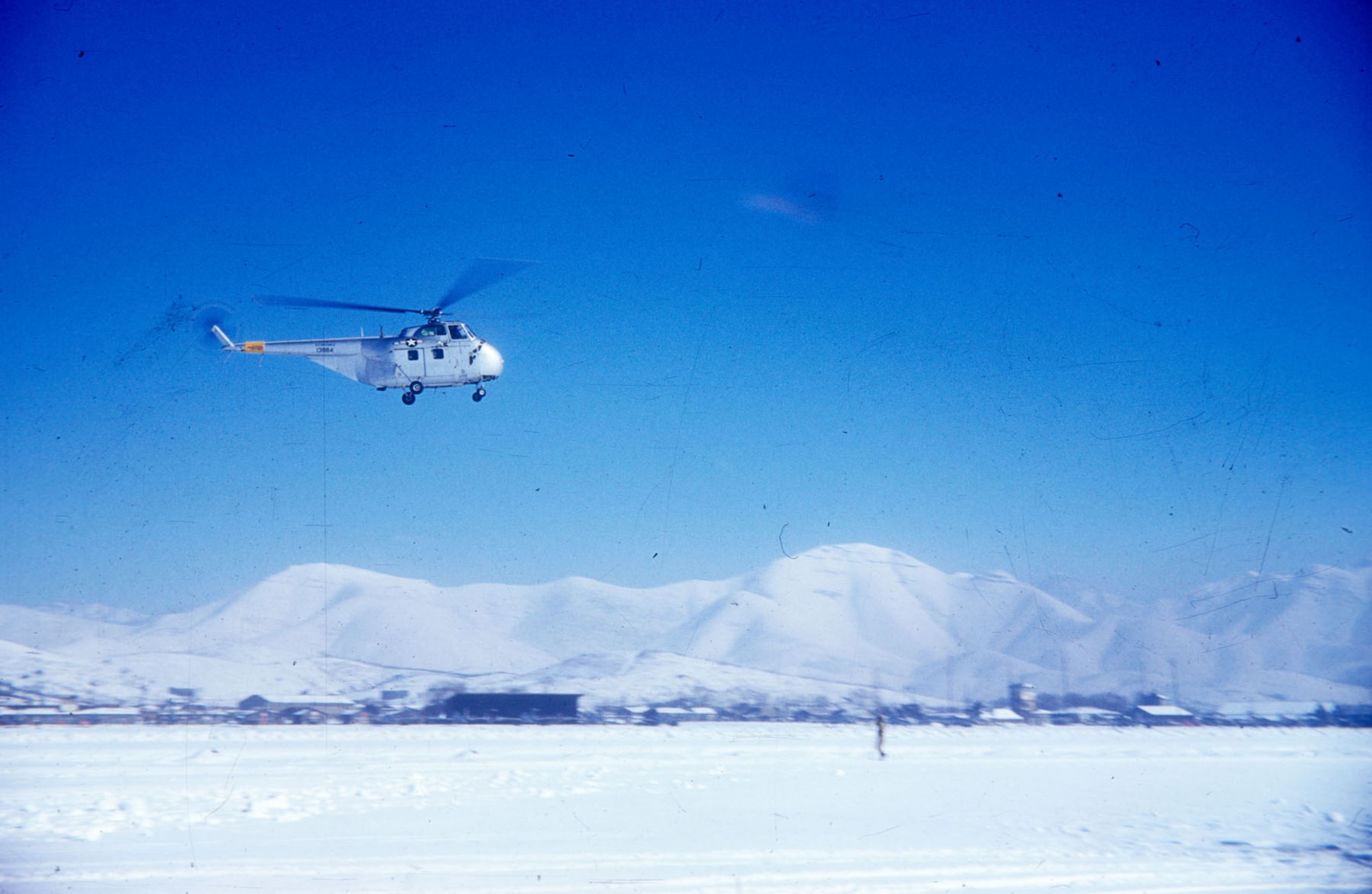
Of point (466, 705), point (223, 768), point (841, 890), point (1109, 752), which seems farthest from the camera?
point (1109, 752)

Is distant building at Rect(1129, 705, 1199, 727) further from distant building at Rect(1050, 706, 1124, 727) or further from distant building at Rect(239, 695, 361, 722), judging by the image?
distant building at Rect(239, 695, 361, 722)

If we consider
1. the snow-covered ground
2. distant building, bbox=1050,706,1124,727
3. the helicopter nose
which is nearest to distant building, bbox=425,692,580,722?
the snow-covered ground

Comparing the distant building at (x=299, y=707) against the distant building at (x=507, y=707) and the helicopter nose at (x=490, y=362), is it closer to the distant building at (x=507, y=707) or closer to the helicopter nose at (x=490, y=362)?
the distant building at (x=507, y=707)

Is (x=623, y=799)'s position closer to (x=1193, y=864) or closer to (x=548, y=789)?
(x=548, y=789)

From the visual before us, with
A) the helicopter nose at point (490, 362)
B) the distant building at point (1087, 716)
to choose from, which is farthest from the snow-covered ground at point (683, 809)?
the helicopter nose at point (490, 362)

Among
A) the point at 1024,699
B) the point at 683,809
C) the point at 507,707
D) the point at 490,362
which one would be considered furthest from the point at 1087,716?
the point at 490,362

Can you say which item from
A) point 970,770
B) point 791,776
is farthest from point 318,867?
point 970,770
